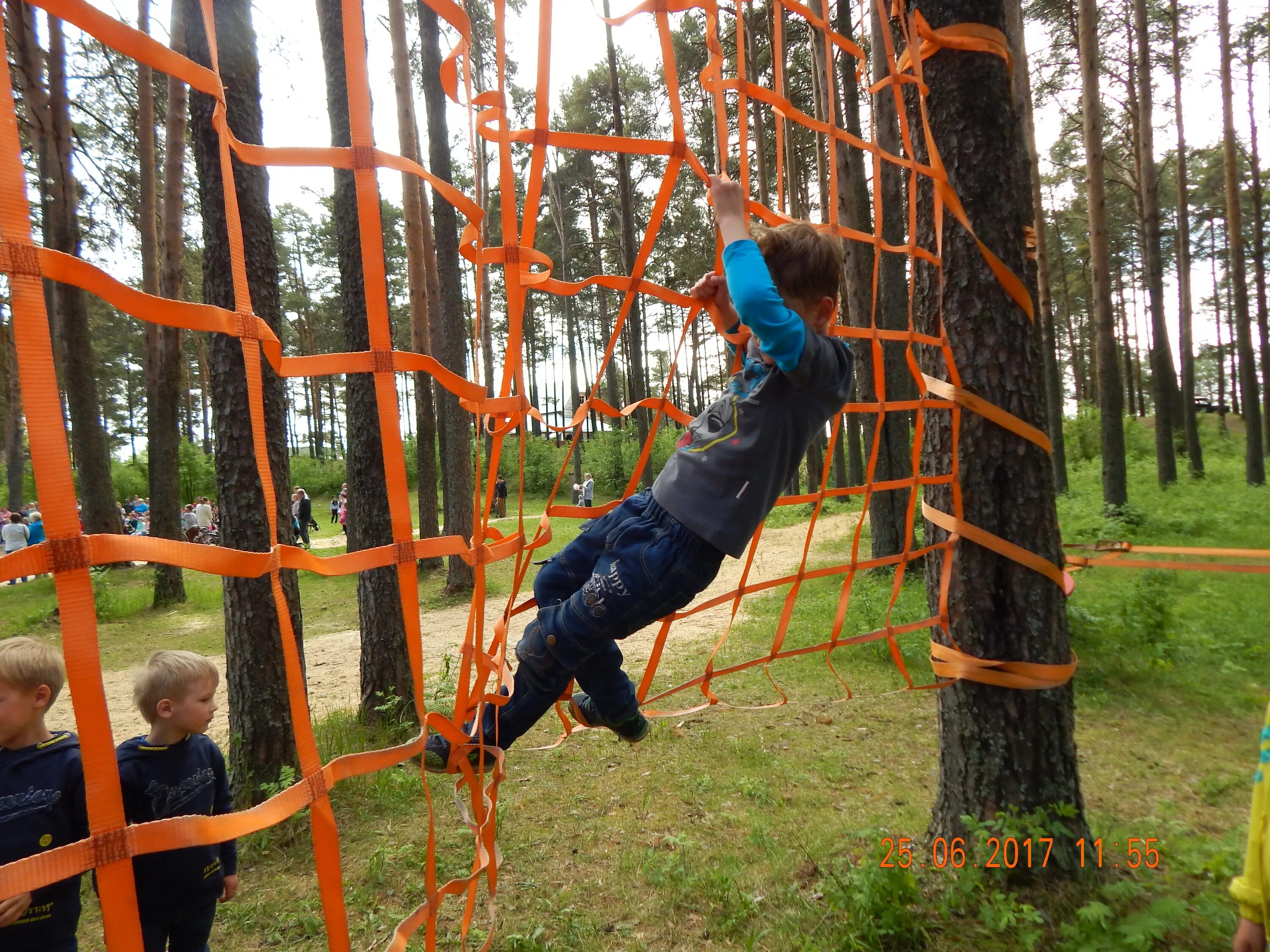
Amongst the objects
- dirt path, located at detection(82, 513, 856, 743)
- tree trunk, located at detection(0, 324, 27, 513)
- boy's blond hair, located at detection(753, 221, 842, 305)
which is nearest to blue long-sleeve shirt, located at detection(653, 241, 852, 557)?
boy's blond hair, located at detection(753, 221, 842, 305)

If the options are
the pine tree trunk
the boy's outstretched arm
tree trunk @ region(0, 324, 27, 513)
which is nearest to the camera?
the boy's outstretched arm

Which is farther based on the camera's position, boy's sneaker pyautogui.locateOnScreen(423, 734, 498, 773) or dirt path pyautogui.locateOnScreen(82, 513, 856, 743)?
dirt path pyautogui.locateOnScreen(82, 513, 856, 743)

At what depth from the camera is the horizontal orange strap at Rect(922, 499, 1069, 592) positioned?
223cm

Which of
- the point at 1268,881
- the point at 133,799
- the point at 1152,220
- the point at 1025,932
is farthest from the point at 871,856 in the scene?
the point at 1152,220

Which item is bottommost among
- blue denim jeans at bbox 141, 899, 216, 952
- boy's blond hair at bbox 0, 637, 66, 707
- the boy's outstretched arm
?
blue denim jeans at bbox 141, 899, 216, 952

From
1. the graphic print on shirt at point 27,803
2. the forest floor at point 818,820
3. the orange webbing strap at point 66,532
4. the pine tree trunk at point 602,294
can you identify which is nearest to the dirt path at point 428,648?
the forest floor at point 818,820

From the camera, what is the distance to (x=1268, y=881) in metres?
1.24

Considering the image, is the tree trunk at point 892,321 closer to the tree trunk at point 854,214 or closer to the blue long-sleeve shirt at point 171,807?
the tree trunk at point 854,214

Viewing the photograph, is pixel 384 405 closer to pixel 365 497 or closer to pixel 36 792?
pixel 36 792

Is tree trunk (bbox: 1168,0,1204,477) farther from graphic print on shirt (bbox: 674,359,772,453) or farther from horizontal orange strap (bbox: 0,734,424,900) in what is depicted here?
horizontal orange strap (bbox: 0,734,424,900)

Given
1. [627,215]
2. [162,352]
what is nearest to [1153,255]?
[627,215]

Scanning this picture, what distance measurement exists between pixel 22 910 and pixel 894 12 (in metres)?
3.30

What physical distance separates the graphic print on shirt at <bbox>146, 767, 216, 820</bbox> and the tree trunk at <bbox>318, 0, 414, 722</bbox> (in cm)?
243

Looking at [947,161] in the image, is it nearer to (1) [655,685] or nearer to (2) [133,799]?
(2) [133,799]
